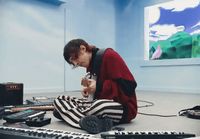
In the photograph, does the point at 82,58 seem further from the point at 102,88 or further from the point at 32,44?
the point at 32,44

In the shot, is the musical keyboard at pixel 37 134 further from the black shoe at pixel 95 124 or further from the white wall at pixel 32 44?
the white wall at pixel 32 44

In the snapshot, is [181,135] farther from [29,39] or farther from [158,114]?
[29,39]

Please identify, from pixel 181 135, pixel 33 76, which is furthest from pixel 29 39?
pixel 181 135

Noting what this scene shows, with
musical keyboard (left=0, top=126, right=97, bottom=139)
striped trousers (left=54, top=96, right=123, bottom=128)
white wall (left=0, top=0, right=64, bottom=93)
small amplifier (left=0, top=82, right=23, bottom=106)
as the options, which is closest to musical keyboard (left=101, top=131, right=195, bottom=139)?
musical keyboard (left=0, top=126, right=97, bottom=139)

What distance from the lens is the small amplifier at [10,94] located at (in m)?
1.55

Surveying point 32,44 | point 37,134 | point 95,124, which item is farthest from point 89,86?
point 32,44

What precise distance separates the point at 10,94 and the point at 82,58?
2.05 ft

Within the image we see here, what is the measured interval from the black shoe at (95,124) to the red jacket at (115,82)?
0.54 ft

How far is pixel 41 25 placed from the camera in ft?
10.5

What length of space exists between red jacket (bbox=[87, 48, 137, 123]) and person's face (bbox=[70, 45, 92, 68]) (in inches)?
4.1

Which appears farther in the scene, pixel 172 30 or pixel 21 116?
pixel 172 30

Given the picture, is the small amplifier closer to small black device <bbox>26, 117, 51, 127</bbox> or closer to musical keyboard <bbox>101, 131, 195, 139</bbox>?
small black device <bbox>26, 117, 51, 127</bbox>

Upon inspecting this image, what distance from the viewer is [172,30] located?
3.48 metres

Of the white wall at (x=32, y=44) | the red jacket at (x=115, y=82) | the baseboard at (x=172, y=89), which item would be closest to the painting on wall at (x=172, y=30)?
the baseboard at (x=172, y=89)
